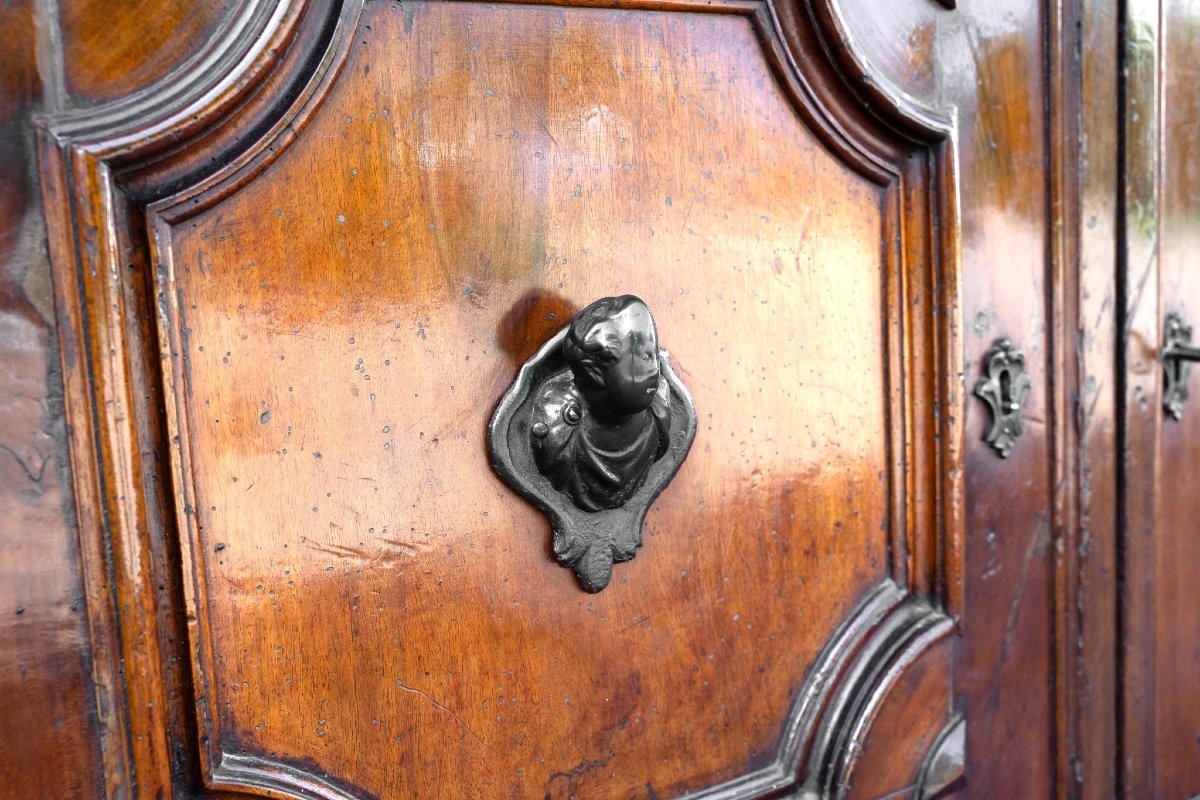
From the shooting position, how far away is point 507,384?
526 mm

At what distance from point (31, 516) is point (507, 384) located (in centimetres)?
24

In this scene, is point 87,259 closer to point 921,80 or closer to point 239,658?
point 239,658

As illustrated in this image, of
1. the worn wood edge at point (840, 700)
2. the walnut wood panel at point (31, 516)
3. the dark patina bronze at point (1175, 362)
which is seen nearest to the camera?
the walnut wood panel at point (31, 516)

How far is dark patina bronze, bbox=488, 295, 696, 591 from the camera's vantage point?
0.50 metres

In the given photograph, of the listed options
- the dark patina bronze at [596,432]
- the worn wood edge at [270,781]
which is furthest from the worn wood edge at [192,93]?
the worn wood edge at [270,781]

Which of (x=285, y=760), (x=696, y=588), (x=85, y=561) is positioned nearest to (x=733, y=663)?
(x=696, y=588)

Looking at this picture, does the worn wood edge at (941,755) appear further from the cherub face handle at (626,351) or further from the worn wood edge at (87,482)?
the worn wood edge at (87,482)

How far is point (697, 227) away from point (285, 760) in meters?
0.38

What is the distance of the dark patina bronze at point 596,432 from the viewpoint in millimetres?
496

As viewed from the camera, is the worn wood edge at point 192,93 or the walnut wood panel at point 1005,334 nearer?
the worn wood edge at point 192,93

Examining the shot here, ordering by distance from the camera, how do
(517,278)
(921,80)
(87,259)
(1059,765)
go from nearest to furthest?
(87,259) < (517,278) < (921,80) < (1059,765)

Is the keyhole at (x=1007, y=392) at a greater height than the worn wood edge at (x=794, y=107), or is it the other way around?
the worn wood edge at (x=794, y=107)

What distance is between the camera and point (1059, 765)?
29.5 inches

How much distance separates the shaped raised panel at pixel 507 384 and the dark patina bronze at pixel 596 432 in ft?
0.05
